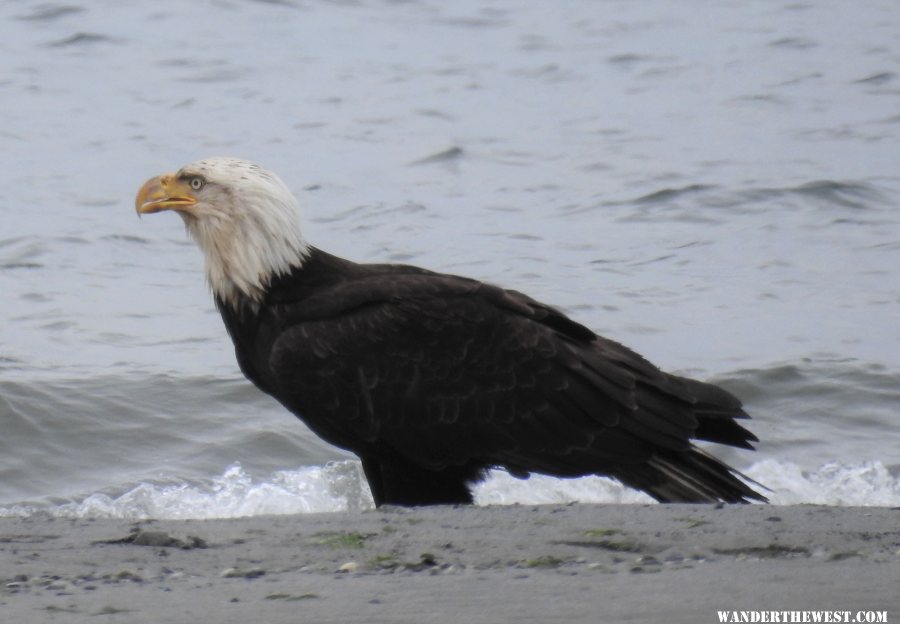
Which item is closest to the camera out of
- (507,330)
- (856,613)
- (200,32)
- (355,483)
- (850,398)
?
(856,613)

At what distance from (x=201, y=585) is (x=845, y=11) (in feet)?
59.0

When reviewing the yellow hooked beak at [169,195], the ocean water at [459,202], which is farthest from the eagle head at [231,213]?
the ocean water at [459,202]

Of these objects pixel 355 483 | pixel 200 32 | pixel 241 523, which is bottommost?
pixel 355 483

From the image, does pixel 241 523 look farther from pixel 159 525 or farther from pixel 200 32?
pixel 200 32

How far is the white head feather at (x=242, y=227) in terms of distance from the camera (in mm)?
7348

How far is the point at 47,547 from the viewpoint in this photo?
5.41 meters

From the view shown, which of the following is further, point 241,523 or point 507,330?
point 507,330

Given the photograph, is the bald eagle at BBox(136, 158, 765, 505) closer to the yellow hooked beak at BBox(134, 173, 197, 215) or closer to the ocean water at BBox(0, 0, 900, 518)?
the yellow hooked beak at BBox(134, 173, 197, 215)

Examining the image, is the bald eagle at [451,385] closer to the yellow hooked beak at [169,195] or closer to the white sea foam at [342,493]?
the yellow hooked beak at [169,195]

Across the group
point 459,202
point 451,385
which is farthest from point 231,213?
point 459,202

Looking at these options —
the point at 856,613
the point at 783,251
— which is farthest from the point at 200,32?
the point at 856,613

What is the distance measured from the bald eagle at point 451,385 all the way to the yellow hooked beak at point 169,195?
1.03ft

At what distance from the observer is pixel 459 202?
14.2 metres

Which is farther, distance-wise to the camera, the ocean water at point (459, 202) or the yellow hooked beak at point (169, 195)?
the ocean water at point (459, 202)
